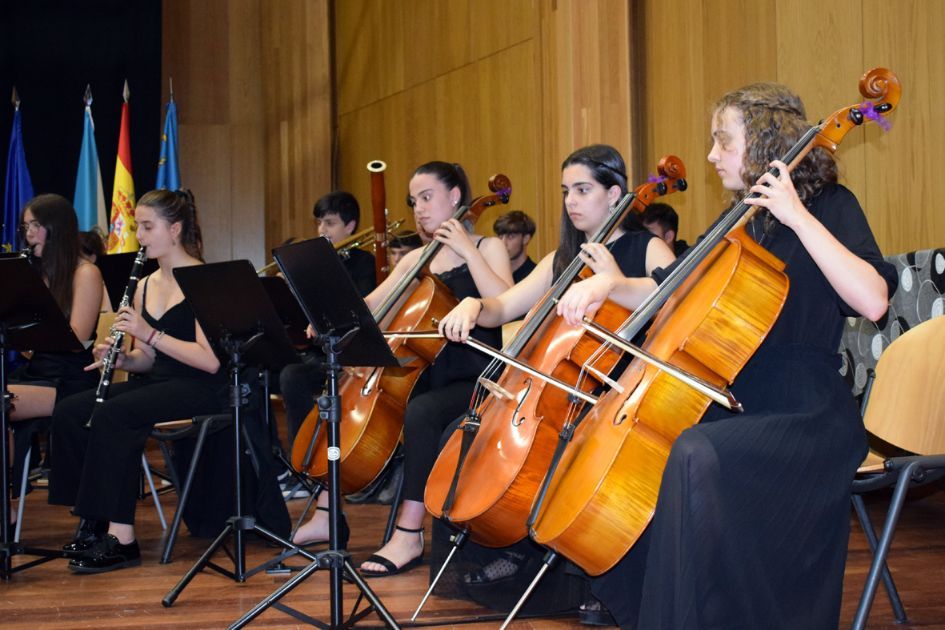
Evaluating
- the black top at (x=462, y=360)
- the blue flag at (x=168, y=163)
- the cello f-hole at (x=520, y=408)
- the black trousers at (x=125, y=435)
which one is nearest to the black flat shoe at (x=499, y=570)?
the cello f-hole at (x=520, y=408)

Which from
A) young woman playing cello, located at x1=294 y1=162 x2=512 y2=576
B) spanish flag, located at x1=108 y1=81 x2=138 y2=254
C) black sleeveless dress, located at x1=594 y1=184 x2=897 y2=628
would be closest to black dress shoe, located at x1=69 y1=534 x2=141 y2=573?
young woman playing cello, located at x1=294 y1=162 x2=512 y2=576

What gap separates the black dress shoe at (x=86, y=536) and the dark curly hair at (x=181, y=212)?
879 mm

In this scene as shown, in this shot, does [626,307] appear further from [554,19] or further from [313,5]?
[313,5]

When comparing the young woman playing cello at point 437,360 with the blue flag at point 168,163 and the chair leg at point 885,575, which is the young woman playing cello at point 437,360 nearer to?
the chair leg at point 885,575

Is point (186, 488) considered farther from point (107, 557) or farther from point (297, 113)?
point (297, 113)

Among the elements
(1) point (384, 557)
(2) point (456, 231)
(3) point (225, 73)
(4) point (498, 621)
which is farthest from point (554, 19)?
(3) point (225, 73)

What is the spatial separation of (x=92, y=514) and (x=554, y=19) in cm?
315

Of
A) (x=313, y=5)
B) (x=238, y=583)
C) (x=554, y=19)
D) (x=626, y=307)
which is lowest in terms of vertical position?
(x=238, y=583)

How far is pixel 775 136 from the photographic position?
199 centimetres

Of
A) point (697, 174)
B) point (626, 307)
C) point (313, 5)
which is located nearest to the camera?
point (626, 307)

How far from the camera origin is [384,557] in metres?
3.02

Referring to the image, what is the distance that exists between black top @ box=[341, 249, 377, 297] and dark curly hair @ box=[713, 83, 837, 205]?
103 inches

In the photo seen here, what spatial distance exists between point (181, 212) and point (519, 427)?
1.73 m

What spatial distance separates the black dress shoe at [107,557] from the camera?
3.20 m
